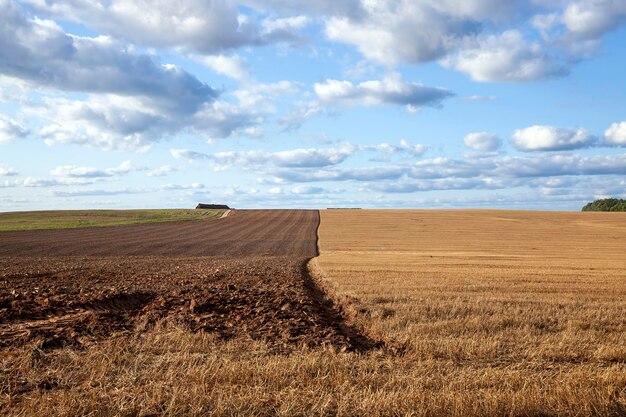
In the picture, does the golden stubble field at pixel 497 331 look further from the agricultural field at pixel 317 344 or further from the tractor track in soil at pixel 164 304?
the tractor track in soil at pixel 164 304

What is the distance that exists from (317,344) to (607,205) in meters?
148

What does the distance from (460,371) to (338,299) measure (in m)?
9.25

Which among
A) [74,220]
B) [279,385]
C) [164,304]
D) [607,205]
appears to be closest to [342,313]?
[164,304]

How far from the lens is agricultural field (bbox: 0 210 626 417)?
700 centimetres

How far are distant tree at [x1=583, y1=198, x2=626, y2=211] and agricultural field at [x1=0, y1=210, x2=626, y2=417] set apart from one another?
124154 mm

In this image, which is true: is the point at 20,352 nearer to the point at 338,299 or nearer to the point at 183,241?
the point at 338,299

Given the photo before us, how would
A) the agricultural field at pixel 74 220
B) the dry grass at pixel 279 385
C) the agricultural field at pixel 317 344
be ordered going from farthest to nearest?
1. the agricultural field at pixel 74 220
2. the agricultural field at pixel 317 344
3. the dry grass at pixel 279 385

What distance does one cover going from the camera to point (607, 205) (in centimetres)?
13812

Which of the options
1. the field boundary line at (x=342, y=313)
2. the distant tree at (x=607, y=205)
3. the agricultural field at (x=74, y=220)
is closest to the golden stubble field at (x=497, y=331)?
the field boundary line at (x=342, y=313)

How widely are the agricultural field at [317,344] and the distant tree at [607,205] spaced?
12415 cm

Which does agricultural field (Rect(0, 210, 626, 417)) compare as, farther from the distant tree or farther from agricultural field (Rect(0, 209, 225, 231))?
the distant tree

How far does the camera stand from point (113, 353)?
9.27 m

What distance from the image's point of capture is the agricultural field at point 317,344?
23.0 feet

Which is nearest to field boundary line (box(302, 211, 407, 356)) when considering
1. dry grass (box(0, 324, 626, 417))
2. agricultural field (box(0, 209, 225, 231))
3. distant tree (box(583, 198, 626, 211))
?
dry grass (box(0, 324, 626, 417))
